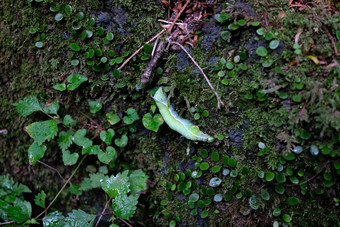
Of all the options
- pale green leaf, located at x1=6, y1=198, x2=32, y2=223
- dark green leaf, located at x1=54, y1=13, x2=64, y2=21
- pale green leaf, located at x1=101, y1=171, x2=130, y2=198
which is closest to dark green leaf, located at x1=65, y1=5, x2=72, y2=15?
dark green leaf, located at x1=54, y1=13, x2=64, y2=21

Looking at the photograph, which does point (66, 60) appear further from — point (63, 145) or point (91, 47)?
point (63, 145)

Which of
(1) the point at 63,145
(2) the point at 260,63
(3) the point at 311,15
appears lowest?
(1) the point at 63,145

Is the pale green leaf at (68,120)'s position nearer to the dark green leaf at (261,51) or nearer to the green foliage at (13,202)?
the green foliage at (13,202)

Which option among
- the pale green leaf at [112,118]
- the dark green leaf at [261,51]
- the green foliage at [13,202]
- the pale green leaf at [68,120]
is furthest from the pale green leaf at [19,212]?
the dark green leaf at [261,51]

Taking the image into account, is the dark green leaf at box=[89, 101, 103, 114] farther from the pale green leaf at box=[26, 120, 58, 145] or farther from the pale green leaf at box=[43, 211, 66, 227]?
the pale green leaf at box=[43, 211, 66, 227]

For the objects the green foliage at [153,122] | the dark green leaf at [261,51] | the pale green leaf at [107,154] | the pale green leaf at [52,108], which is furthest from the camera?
the pale green leaf at [52,108]

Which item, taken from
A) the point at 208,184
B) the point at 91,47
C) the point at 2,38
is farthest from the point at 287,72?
the point at 2,38
